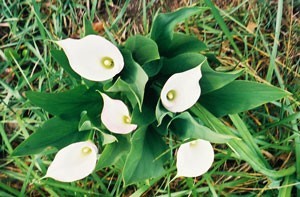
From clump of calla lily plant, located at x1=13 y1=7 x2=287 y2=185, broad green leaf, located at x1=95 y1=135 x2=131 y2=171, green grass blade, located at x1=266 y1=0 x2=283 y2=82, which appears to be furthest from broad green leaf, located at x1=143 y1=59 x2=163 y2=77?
green grass blade, located at x1=266 y1=0 x2=283 y2=82

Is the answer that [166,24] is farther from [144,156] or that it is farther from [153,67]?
[144,156]

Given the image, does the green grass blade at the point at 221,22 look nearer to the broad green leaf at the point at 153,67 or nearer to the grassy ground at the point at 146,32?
the grassy ground at the point at 146,32

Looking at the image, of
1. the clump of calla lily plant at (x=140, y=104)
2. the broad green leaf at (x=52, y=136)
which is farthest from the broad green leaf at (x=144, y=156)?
the broad green leaf at (x=52, y=136)

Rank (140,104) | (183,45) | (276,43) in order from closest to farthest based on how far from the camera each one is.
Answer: (140,104) → (183,45) → (276,43)

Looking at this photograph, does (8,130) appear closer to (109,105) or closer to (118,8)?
(118,8)

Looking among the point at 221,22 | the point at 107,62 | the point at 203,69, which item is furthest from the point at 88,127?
the point at 221,22

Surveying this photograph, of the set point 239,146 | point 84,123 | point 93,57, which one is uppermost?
point 93,57

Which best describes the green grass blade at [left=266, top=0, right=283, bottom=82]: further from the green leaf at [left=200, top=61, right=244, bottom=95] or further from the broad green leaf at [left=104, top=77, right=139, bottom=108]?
the broad green leaf at [left=104, top=77, right=139, bottom=108]
